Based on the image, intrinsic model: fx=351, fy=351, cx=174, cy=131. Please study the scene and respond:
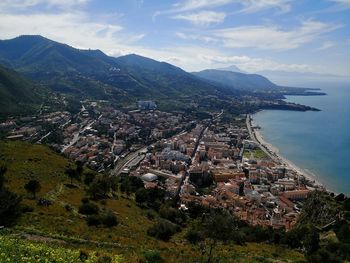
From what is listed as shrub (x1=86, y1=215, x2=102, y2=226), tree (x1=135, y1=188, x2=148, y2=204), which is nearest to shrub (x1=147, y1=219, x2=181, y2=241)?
shrub (x1=86, y1=215, x2=102, y2=226)

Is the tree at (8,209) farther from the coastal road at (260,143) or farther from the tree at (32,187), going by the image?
the coastal road at (260,143)

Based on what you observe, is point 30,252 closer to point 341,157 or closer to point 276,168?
point 276,168

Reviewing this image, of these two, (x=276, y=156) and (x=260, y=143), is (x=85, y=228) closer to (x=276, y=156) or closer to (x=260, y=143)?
(x=276, y=156)

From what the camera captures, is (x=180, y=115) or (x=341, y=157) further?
(x=180, y=115)

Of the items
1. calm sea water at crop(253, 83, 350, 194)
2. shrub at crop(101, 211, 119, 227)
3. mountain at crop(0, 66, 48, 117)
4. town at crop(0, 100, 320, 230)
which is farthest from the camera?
mountain at crop(0, 66, 48, 117)

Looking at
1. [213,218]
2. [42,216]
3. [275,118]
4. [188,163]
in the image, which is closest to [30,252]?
[213,218]

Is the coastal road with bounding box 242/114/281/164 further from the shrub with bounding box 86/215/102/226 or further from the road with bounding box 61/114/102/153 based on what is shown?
the shrub with bounding box 86/215/102/226
